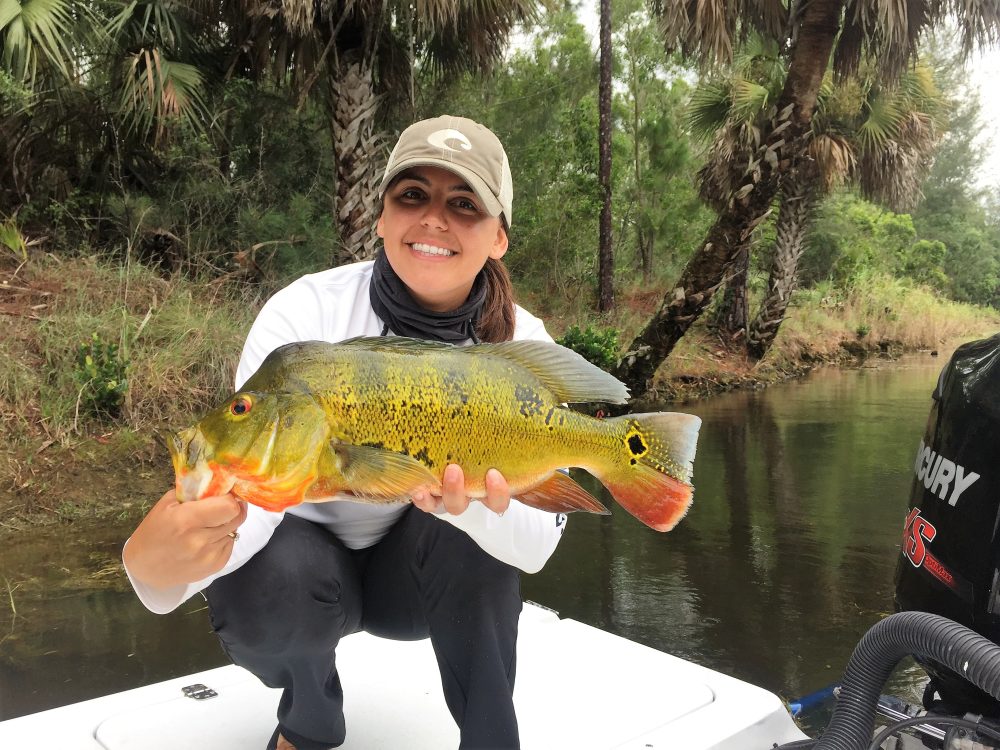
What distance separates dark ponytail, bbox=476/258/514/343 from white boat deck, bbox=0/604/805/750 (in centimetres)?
100

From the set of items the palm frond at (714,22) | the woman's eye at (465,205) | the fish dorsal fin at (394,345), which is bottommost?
the fish dorsal fin at (394,345)

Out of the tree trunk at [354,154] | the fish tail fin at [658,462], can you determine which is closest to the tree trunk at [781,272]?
the tree trunk at [354,154]

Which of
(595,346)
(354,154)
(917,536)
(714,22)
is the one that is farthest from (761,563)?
(714,22)

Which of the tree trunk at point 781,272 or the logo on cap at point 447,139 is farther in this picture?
the tree trunk at point 781,272

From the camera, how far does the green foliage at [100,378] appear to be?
6348 mm

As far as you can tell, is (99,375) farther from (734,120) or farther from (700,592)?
(734,120)

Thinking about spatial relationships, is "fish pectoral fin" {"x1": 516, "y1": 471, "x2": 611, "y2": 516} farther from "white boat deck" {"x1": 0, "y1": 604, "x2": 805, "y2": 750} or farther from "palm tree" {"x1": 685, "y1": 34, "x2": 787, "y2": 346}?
"palm tree" {"x1": 685, "y1": 34, "x2": 787, "y2": 346}

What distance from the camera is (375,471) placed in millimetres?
1243

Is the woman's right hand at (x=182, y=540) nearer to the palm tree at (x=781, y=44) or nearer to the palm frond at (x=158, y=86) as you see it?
the palm frond at (x=158, y=86)

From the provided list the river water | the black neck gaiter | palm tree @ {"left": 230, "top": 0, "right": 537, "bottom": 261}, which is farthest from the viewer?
palm tree @ {"left": 230, "top": 0, "right": 537, "bottom": 261}

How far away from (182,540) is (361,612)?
2.45 ft

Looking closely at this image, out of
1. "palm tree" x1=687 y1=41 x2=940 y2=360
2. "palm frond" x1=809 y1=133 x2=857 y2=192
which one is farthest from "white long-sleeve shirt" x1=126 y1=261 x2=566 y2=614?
"palm frond" x1=809 y1=133 x2=857 y2=192

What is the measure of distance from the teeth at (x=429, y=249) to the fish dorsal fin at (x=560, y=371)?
330 millimetres

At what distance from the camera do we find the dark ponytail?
1899 millimetres
